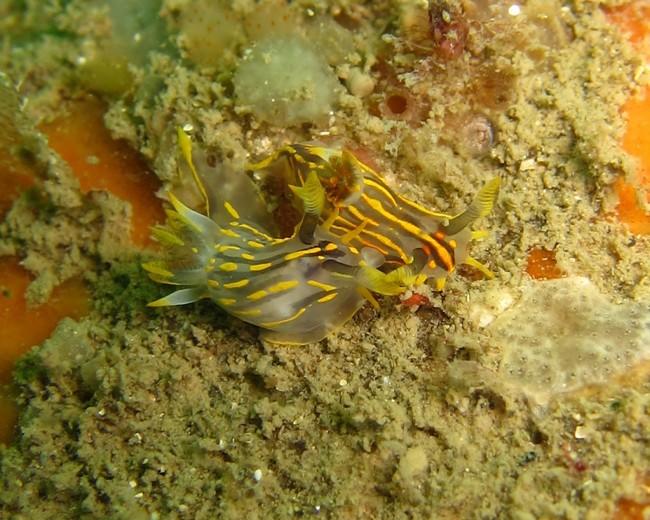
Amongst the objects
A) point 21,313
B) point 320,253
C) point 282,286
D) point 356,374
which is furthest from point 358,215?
point 21,313

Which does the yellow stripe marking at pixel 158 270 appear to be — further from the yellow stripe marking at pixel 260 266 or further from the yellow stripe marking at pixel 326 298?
A: the yellow stripe marking at pixel 326 298

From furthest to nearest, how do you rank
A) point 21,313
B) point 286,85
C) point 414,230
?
point 21,313, point 286,85, point 414,230

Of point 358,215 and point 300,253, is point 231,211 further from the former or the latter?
point 358,215

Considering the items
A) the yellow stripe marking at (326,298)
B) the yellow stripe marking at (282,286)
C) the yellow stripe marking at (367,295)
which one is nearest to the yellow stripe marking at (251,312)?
the yellow stripe marking at (282,286)

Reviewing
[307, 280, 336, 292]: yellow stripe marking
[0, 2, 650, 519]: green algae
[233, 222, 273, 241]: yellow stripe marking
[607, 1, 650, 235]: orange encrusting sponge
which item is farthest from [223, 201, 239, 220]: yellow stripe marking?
[607, 1, 650, 235]: orange encrusting sponge

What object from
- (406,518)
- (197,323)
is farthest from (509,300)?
(197,323)

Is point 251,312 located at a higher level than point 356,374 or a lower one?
higher

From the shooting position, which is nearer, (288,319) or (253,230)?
(288,319)
